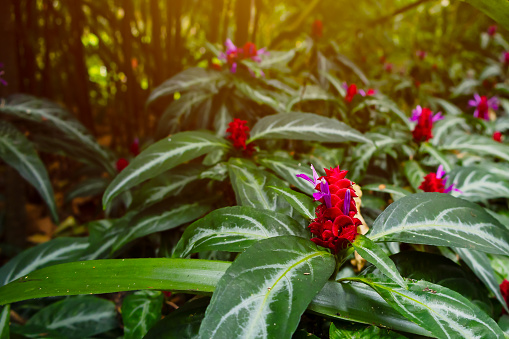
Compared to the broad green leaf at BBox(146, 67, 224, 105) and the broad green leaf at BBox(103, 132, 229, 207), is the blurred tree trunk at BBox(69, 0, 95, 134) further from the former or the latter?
the broad green leaf at BBox(103, 132, 229, 207)

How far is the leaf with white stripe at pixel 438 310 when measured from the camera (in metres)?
0.45

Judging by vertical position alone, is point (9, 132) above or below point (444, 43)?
below

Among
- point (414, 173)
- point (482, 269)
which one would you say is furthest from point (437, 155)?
→ point (482, 269)

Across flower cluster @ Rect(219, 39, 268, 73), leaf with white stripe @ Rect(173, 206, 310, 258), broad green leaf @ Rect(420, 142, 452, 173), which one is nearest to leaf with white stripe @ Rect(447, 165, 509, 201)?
broad green leaf @ Rect(420, 142, 452, 173)

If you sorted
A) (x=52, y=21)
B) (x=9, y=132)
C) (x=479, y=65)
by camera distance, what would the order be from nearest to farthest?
1. (x=9, y=132)
2. (x=52, y=21)
3. (x=479, y=65)

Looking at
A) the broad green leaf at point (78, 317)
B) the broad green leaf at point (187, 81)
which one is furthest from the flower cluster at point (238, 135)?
the broad green leaf at point (78, 317)

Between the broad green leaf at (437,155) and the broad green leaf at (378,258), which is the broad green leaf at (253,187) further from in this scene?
the broad green leaf at (437,155)

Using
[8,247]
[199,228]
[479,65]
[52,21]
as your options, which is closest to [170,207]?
[199,228]

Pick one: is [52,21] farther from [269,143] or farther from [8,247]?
[269,143]

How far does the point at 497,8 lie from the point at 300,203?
55 cm

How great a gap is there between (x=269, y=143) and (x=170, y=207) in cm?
39

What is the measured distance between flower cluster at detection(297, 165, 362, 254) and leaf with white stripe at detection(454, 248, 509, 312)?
1.08 feet

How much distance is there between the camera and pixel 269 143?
108 cm

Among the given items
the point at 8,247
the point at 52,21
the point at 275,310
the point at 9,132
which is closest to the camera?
the point at 275,310
